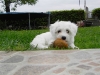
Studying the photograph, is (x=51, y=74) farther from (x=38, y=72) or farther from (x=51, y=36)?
(x=51, y=36)

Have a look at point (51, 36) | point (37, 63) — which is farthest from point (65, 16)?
point (37, 63)

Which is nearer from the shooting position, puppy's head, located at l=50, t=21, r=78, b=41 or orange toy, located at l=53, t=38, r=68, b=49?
orange toy, located at l=53, t=38, r=68, b=49

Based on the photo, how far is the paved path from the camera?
3.98m

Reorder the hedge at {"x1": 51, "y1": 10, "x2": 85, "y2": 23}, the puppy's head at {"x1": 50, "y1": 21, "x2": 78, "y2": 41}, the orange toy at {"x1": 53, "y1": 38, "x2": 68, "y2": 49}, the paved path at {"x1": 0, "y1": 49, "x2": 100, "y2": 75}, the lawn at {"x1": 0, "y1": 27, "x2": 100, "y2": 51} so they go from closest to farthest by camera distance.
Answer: the paved path at {"x1": 0, "y1": 49, "x2": 100, "y2": 75} → the lawn at {"x1": 0, "y1": 27, "x2": 100, "y2": 51} → the orange toy at {"x1": 53, "y1": 38, "x2": 68, "y2": 49} → the puppy's head at {"x1": 50, "y1": 21, "x2": 78, "y2": 41} → the hedge at {"x1": 51, "y1": 10, "x2": 85, "y2": 23}

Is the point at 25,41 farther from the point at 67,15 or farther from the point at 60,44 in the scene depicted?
the point at 67,15

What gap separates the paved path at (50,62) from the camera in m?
3.98

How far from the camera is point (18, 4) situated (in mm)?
23609

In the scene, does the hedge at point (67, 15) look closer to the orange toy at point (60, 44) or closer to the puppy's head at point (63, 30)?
the puppy's head at point (63, 30)

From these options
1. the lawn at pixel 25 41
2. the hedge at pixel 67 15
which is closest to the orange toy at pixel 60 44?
the lawn at pixel 25 41

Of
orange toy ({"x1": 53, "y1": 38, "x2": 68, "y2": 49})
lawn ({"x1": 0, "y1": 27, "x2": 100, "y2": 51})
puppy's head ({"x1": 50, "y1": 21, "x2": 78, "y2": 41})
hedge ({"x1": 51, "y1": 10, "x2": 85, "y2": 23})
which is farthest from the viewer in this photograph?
hedge ({"x1": 51, "y1": 10, "x2": 85, "y2": 23})

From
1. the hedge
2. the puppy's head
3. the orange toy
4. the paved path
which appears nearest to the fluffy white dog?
the puppy's head

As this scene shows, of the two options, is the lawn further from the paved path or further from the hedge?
the hedge

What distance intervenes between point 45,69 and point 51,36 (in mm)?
2525

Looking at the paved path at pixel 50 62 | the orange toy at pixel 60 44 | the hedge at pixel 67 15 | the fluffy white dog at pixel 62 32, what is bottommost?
the paved path at pixel 50 62
